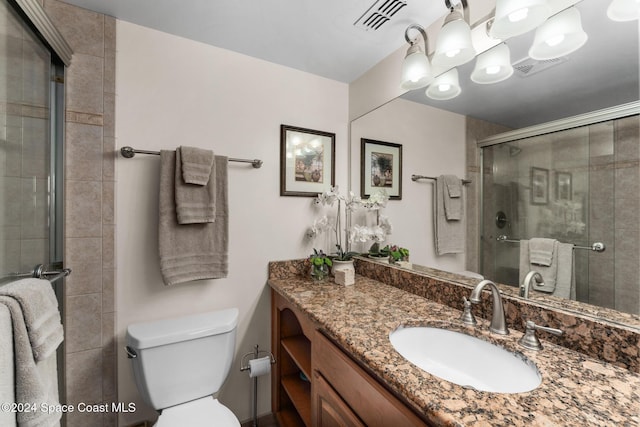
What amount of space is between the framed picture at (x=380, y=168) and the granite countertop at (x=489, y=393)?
2.47ft


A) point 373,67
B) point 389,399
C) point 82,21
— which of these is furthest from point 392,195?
point 82,21

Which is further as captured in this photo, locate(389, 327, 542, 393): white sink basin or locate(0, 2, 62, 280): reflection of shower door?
locate(0, 2, 62, 280): reflection of shower door

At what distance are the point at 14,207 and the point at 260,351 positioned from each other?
1286mm

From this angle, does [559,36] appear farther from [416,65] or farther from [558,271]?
[558,271]

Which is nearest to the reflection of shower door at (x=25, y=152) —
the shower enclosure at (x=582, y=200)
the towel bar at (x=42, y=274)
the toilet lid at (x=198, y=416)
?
the towel bar at (x=42, y=274)

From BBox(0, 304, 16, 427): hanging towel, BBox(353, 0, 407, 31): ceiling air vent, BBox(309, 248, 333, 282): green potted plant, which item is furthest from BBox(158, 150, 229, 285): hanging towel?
BBox(353, 0, 407, 31): ceiling air vent

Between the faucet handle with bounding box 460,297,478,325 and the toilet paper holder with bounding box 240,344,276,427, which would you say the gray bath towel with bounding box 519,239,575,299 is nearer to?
the faucet handle with bounding box 460,297,478,325

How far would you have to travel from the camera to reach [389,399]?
0.67 meters

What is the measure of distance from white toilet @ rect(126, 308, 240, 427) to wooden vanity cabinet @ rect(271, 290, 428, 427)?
333 mm

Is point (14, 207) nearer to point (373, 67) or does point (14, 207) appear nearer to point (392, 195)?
point (392, 195)

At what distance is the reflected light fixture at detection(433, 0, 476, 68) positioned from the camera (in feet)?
3.45

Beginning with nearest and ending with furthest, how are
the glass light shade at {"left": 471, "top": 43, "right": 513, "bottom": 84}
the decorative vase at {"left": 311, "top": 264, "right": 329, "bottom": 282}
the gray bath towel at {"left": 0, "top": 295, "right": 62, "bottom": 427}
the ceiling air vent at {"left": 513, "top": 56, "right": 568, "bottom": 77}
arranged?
the gray bath towel at {"left": 0, "top": 295, "right": 62, "bottom": 427} → the ceiling air vent at {"left": 513, "top": 56, "right": 568, "bottom": 77} → the glass light shade at {"left": 471, "top": 43, "right": 513, "bottom": 84} → the decorative vase at {"left": 311, "top": 264, "right": 329, "bottom": 282}

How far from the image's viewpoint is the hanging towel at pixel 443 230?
1.19 m

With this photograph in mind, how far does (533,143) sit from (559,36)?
331 mm
